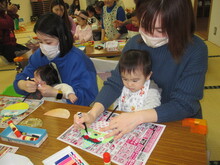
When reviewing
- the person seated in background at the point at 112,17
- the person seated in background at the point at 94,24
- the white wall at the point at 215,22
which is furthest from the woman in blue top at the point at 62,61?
the white wall at the point at 215,22

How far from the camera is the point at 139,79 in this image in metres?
1.16

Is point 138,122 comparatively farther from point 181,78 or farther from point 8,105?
point 8,105

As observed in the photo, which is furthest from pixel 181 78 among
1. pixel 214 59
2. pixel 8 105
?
pixel 214 59

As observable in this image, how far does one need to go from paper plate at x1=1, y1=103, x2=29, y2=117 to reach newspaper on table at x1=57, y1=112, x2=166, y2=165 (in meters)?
0.36

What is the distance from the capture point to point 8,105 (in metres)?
1.20

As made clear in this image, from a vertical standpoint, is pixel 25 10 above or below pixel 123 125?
above

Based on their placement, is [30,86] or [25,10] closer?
[30,86]

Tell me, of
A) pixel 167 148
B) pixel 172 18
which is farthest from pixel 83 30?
pixel 167 148

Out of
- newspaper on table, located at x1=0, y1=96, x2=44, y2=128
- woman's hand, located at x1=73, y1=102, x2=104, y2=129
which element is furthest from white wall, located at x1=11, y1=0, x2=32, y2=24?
woman's hand, located at x1=73, y1=102, x2=104, y2=129

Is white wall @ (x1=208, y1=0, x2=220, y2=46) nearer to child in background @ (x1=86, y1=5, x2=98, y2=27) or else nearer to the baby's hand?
child in background @ (x1=86, y1=5, x2=98, y2=27)

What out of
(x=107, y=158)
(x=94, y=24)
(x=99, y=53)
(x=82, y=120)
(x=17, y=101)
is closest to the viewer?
(x=107, y=158)

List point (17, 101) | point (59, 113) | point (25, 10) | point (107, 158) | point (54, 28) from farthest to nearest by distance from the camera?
point (25, 10) < point (54, 28) < point (17, 101) < point (59, 113) < point (107, 158)

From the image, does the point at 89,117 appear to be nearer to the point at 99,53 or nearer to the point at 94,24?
the point at 99,53

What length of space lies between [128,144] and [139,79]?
46 cm
